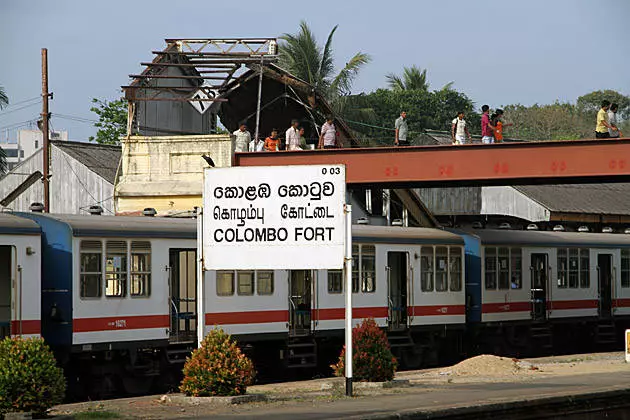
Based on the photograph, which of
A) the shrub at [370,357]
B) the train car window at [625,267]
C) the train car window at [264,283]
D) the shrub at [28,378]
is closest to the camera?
the shrub at [28,378]

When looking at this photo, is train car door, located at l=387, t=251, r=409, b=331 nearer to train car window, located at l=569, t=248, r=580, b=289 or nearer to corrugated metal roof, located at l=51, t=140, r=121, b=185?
train car window, located at l=569, t=248, r=580, b=289

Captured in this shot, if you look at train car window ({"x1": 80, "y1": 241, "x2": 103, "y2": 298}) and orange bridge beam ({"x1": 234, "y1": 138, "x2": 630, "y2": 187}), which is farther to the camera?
orange bridge beam ({"x1": 234, "y1": 138, "x2": 630, "y2": 187})

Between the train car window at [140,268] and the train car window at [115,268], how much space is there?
0.21 metres

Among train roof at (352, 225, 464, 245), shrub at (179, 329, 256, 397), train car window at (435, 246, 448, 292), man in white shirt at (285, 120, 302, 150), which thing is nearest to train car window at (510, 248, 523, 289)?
train roof at (352, 225, 464, 245)

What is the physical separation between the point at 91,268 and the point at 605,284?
20.5 metres

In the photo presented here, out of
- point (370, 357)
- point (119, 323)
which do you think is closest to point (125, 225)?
point (119, 323)

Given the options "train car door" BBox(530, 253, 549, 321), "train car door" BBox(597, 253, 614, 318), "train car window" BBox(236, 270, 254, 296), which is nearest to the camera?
"train car window" BBox(236, 270, 254, 296)

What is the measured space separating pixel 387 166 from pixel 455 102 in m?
61.1

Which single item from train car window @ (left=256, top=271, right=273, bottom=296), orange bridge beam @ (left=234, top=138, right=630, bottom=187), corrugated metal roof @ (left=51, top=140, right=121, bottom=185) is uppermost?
corrugated metal roof @ (left=51, top=140, right=121, bottom=185)

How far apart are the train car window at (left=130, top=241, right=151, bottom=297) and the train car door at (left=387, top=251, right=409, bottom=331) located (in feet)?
27.0

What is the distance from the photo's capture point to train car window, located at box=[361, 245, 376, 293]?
2739 centimetres

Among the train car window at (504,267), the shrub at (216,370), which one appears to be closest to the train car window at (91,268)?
the shrub at (216,370)

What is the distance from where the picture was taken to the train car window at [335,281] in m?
26.8

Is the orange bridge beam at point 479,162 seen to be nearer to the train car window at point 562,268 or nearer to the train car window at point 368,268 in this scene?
the train car window at point 562,268
